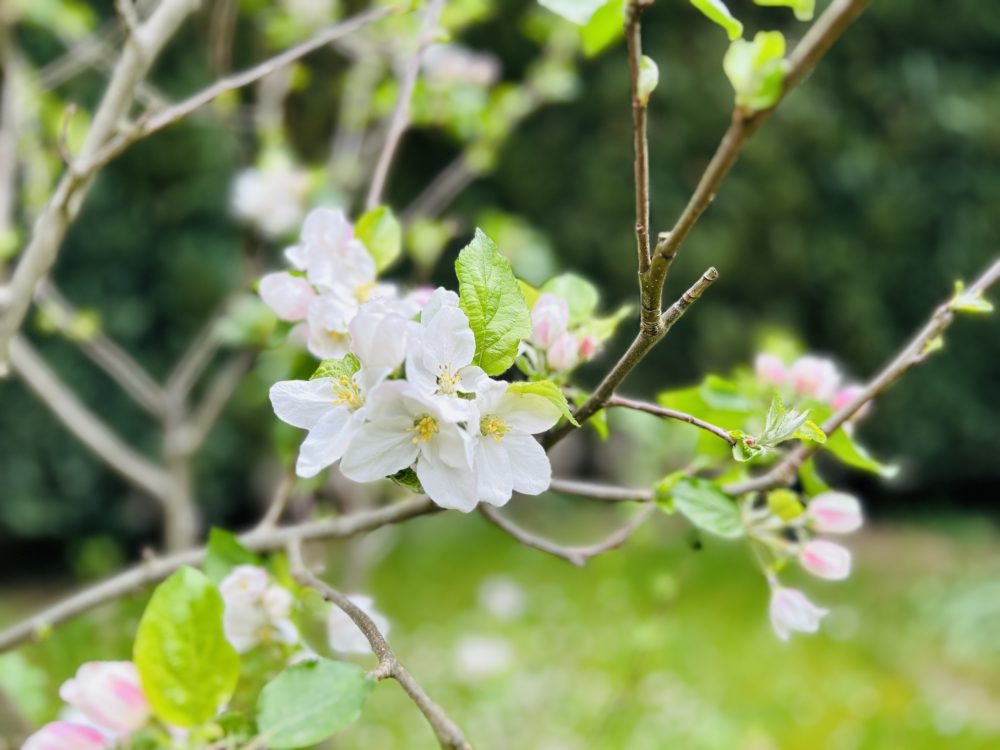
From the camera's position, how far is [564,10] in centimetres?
36

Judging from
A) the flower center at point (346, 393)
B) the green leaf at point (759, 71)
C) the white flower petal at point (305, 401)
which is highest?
the green leaf at point (759, 71)

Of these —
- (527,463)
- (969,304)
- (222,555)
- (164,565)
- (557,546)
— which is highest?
(969,304)

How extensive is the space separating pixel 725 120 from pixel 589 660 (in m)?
2.22

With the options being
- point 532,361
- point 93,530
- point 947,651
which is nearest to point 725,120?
point 947,651

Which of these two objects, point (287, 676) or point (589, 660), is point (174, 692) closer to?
point (287, 676)

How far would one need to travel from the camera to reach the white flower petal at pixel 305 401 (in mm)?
399

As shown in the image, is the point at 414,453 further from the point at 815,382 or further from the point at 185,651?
the point at 815,382

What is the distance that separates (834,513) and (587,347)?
0.19 meters

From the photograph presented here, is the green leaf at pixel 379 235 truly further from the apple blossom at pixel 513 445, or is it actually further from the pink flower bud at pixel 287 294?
the apple blossom at pixel 513 445

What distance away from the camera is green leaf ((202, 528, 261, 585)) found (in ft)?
1.75

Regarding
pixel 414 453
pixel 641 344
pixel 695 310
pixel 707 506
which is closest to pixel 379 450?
pixel 414 453

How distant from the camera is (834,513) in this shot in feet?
1.80

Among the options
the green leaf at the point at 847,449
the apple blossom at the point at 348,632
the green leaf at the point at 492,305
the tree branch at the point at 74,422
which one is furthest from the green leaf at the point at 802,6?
the tree branch at the point at 74,422

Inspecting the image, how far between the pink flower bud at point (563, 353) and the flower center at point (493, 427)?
0.09 m
